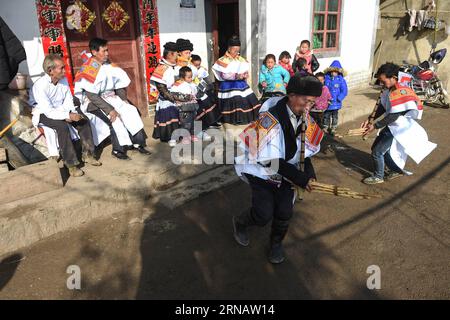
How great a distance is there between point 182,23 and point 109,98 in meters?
3.21

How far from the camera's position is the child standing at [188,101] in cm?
582

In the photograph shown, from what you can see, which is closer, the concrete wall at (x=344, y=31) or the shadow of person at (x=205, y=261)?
the shadow of person at (x=205, y=261)

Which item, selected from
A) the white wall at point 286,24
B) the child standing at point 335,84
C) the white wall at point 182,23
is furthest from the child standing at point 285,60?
the white wall at point 182,23

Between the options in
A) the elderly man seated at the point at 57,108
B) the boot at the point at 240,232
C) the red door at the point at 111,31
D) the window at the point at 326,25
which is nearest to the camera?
the boot at the point at 240,232

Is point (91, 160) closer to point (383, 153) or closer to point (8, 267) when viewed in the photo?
point (8, 267)

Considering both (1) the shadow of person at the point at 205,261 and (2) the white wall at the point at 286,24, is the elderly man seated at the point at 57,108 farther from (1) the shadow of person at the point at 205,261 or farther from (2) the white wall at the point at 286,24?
(2) the white wall at the point at 286,24

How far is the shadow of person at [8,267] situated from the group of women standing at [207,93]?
2880 mm

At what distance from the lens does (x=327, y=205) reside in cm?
447

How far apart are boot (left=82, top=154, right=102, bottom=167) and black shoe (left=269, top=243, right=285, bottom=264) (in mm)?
2827

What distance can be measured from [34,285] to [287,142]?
8.39 feet

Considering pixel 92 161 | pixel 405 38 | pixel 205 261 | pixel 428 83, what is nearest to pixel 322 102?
pixel 92 161

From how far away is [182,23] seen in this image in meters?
7.62
